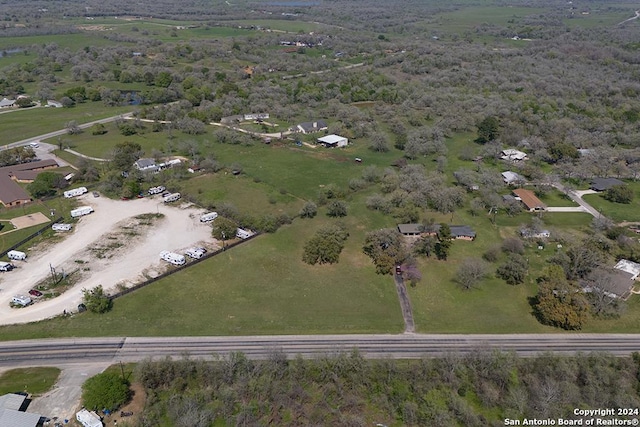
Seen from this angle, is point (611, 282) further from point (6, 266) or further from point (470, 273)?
point (6, 266)

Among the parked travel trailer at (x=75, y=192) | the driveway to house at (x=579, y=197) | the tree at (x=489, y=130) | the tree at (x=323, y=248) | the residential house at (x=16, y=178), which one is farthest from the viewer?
the tree at (x=489, y=130)

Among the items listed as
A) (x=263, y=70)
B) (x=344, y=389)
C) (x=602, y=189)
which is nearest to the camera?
(x=344, y=389)

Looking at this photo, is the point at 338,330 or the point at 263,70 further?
the point at 263,70

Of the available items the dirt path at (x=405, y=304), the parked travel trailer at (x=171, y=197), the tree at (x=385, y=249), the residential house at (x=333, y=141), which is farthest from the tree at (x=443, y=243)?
the residential house at (x=333, y=141)

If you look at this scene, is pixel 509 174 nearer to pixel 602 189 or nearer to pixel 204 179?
pixel 602 189

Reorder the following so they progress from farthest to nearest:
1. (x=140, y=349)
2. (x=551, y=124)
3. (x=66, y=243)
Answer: (x=551, y=124), (x=66, y=243), (x=140, y=349)

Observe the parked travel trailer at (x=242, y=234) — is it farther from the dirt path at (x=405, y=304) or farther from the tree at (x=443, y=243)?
the tree at (x=443, y=243)

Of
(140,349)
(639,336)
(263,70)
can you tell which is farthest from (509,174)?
(263,70)
